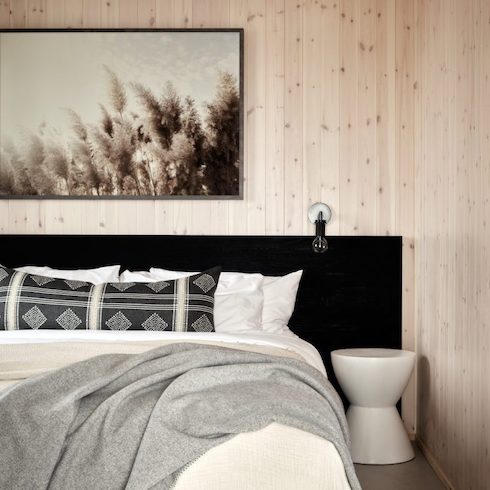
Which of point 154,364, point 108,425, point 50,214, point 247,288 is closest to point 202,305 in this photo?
point 247,288

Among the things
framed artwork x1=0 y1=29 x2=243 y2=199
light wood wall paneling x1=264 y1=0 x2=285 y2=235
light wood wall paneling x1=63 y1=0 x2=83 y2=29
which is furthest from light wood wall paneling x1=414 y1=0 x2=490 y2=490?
light wood wall paneling x1=63 y1=0 x2=83 y2=29

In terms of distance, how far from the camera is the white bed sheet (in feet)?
11.4

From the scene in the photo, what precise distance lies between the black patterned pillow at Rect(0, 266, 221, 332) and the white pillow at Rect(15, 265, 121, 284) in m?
0.30

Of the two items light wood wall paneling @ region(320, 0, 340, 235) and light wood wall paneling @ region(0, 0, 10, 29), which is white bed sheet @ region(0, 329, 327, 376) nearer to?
light wood wall paneling @ region(320, 0, 340, 235)

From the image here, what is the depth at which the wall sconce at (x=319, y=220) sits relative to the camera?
4.23m

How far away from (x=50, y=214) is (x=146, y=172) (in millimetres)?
586

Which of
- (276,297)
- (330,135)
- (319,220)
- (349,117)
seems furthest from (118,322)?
(349,117)

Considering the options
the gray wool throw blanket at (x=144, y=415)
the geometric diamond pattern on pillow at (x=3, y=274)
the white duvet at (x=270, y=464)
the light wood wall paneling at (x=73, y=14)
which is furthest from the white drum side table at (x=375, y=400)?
the light wood wall paneling at (x=73, y=14)

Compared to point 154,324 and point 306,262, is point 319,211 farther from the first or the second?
point 154,324

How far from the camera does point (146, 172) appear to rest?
4.35 metres

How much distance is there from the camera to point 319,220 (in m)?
4.27

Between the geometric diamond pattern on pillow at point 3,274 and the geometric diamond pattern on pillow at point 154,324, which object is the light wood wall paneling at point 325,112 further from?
the geometric diamond pattern on pillow at point 3,274

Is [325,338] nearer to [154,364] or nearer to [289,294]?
[289,294]

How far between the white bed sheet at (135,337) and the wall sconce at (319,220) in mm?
760
